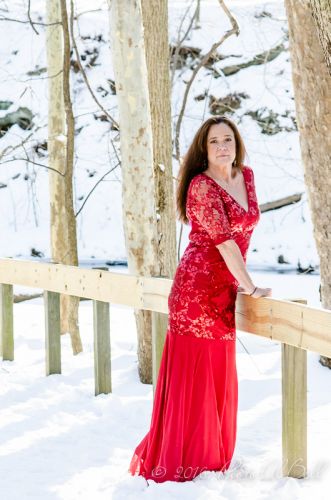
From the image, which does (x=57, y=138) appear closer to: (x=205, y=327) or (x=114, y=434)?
(x=114, y=434)

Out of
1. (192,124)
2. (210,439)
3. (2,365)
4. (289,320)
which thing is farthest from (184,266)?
(192,124)

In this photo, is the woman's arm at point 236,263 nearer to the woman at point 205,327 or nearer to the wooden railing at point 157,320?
the woman at point 205,327

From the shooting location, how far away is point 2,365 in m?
7.49

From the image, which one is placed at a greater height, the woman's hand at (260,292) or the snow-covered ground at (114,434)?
the woman's hand at (260,292)

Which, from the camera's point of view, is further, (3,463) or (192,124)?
(192,124)

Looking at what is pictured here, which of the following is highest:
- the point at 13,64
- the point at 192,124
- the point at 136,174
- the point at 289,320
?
the point at 13,64

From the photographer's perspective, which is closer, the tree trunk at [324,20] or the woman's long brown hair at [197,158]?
the tree trunk at [324,20]

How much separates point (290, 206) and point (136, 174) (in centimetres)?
1326

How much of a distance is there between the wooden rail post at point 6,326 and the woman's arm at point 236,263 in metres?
3.88

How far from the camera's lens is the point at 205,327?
4332mm

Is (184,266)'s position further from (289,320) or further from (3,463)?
(3,463)

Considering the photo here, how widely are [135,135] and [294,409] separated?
3.06 metres

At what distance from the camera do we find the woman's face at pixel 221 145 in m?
4.36

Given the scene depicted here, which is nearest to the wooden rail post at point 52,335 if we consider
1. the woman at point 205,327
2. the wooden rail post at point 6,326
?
the wooden rail post at point 6,326
